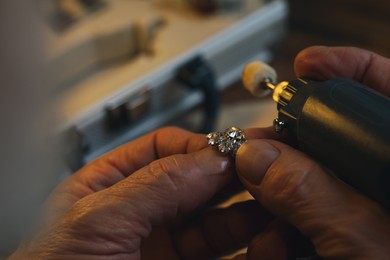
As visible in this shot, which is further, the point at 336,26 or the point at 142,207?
the point at 336,26

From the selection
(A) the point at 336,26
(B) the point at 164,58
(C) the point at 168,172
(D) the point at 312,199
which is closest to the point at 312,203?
(D) the point at 312,199

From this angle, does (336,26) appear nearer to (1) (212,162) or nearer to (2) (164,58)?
(2) (164,58)

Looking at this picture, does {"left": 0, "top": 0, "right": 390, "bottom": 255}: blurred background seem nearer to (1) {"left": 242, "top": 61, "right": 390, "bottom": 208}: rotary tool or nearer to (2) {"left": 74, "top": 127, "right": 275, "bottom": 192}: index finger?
(2) {"left": 74, "top": 127, "right": 275, "bottom": 192}: index finger

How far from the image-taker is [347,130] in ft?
1.12

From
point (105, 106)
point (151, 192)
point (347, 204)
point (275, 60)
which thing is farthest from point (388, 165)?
point (275, 60)

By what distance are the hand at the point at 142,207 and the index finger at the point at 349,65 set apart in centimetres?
6

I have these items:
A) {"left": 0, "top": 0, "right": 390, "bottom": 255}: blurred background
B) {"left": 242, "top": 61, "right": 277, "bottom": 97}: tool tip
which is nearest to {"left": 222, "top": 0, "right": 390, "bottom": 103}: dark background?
{"left": 0, "top": 0, "right": 390, "bottom": 255}: blurred background

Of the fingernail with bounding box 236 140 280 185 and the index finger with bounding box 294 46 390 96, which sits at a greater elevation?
the index finger with bounding box 294 46 390 96

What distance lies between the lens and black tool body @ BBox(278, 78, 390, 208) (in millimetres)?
330

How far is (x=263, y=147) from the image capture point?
1.27 feet

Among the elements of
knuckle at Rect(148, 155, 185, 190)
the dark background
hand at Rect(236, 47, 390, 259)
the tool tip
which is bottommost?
the dark background

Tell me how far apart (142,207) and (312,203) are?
0.12 m

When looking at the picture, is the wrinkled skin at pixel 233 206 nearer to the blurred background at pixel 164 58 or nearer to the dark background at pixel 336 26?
the blurred background at pixel 164 58

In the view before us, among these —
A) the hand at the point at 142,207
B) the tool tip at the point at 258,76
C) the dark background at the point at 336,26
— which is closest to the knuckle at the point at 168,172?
the hand at the point at 142,207
